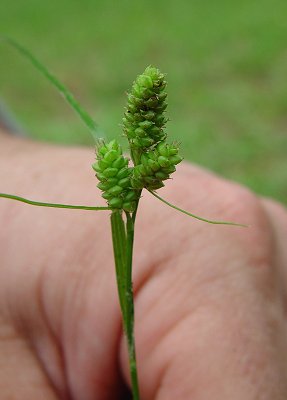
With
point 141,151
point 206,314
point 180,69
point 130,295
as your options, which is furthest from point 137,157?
point 180,69

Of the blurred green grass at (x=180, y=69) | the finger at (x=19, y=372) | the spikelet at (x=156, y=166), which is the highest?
the blurred green grass at (x=180, y=69)

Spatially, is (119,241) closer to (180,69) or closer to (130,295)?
(130,295)

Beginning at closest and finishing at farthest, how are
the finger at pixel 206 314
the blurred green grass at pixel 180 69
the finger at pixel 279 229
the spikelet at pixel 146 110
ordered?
the spikelet at pixel 146 110 → the finger at pixel 206 314 → the finger at pixel 279 229 → the blurred green grass at pixel 180 69

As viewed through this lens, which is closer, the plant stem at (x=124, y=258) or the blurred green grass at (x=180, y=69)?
the plant stem at (x=124, y=258)

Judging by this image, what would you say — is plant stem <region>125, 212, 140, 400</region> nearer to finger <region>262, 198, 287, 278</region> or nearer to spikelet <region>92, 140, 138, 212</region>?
spikelet <region>92, 140, 138, 212</region>

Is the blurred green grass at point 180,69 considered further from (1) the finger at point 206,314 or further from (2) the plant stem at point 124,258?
(2) the plant stem at point 124,258

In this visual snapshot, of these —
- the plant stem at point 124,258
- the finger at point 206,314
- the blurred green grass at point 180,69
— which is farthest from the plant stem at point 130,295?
the blurred green grass at point 180,69

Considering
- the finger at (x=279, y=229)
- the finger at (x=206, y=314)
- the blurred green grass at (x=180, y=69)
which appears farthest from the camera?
the blurred green grass at (x=180, y=69)

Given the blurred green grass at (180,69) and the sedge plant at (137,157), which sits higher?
the blurred green grass at (180,69)
